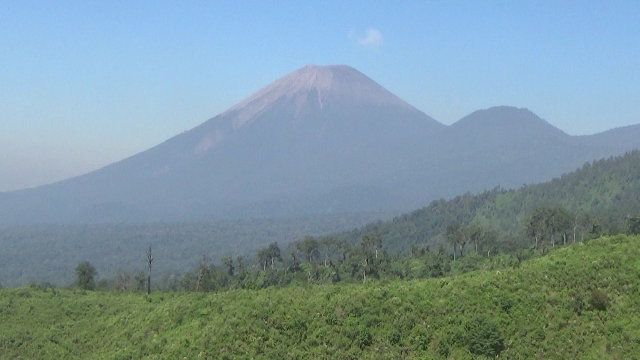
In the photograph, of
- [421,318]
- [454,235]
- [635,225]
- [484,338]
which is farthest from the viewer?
[454,235]

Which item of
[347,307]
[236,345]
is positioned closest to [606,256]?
[347,307]

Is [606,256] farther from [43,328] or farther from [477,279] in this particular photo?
[43,328]

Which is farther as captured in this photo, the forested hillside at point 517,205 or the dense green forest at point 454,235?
the forested hillside at point 517,205

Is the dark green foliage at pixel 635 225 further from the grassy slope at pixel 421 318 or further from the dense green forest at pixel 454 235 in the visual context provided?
the grassy slope at pixel 421 318

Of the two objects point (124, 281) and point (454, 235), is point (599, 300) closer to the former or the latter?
point (454, 235)

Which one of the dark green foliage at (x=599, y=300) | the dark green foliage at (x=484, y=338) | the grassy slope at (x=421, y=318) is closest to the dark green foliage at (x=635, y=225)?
the grassy slope at (x=421, y=318)

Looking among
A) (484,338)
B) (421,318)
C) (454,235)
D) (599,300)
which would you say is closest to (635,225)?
(454,235)

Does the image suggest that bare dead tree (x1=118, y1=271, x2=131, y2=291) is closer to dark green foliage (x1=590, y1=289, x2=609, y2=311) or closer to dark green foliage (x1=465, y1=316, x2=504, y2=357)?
dark green foliage (x1=465, y1=316, x2=504, y2=357)
